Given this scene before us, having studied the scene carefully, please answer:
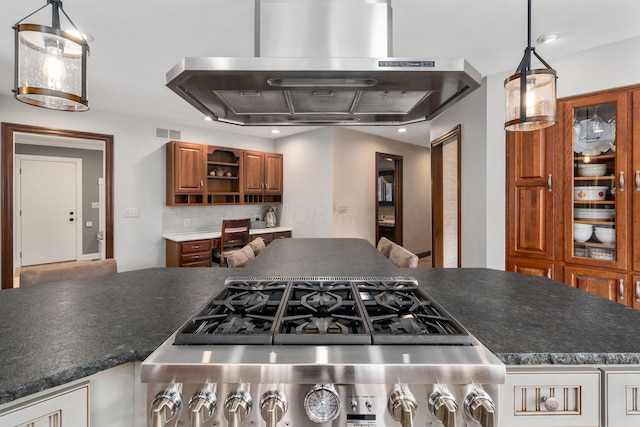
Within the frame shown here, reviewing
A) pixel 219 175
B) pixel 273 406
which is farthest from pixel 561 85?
pixel 219 175

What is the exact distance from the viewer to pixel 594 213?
94.3 inches

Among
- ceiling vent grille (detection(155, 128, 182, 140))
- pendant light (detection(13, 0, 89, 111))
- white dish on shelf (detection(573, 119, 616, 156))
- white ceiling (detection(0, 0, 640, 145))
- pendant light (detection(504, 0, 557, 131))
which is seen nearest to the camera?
pendant light (detection(13, 0, 89, 111))

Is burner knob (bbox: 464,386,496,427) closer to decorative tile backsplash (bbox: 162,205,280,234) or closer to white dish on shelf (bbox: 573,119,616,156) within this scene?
white dish on shelf (bbox: 573,119,616,156)

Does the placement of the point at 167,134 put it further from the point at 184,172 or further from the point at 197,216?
the point at 197,216

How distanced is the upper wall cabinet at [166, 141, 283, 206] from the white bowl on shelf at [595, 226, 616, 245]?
4.14 m

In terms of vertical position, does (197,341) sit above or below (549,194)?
→ below

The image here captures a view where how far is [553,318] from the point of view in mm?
985

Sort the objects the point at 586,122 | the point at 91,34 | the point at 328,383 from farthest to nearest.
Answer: the point at 586,122 < the point at 91,34 < the point at 328,383

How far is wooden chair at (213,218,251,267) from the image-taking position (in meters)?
4.05

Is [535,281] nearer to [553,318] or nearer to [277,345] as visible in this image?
[553,318]

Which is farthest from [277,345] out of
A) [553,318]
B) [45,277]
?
[45,277]

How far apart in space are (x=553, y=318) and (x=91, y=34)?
3.01m

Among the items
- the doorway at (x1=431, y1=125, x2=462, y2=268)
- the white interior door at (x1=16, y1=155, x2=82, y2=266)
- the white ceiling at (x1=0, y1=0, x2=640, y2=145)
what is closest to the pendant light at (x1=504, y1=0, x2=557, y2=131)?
the white ceiling at (x1=0, y1=0, x2=640, y2=145)

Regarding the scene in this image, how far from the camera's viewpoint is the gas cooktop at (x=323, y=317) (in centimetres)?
78
